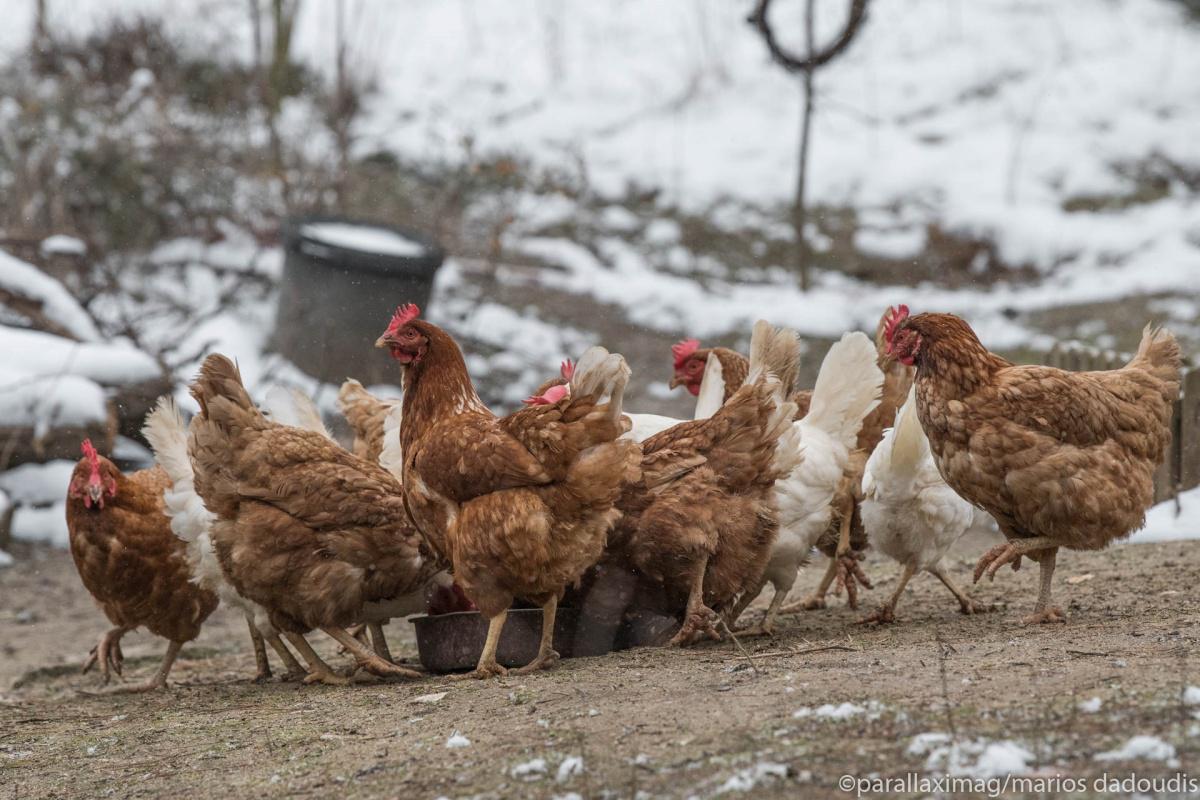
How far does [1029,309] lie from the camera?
1092cm

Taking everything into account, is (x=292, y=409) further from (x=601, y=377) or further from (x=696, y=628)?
(x=696, y=628)

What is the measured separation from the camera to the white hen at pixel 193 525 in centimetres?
493

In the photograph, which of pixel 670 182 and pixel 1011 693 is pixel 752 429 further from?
pixel 670 182

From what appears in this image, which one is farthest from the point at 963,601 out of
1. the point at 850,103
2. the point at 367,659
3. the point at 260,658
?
the point at 850,103

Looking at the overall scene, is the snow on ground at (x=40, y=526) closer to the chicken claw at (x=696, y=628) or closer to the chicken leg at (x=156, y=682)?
the chicken leg at (x=156, y=682)

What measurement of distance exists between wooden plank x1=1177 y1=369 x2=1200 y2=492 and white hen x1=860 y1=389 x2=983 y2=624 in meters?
2.02

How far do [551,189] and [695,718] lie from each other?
10121mm

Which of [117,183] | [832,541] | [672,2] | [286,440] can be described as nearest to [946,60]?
[672,2]

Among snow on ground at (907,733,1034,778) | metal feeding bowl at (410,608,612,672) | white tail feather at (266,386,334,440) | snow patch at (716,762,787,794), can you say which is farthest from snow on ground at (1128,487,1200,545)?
snow patch at (716,762,787,794)

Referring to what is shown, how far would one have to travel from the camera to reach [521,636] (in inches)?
181

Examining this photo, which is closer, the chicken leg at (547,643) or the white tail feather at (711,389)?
the chicken leg at (547,643)

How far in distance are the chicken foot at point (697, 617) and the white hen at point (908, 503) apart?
781mm

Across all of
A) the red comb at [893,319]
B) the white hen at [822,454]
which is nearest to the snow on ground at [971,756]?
the white hen at [822,454]

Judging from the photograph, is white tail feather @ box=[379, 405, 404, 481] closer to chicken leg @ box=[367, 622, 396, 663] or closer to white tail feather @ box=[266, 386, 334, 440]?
white tail feather @ box=[266, 386, 334, 440]
